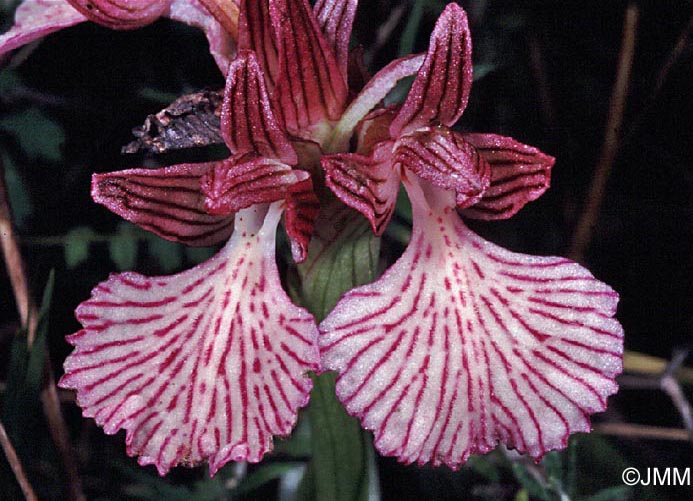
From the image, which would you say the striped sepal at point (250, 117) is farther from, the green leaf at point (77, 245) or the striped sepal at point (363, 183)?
the green leaf at point (77, 245)

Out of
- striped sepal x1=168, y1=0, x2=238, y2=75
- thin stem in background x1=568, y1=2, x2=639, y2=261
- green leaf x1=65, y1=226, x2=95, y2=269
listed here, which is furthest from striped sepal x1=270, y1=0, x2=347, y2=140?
thin stem in background x1=568, y1=2, x2=639, y2=261

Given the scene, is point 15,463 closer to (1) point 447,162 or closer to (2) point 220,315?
(2) point 220,315

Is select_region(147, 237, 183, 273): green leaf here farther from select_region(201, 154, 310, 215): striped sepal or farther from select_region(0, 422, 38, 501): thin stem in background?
select_region(201, 154, 310, 215): striped sepal

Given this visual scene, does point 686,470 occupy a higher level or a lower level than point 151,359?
lower

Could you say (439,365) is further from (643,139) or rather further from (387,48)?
(643,139)

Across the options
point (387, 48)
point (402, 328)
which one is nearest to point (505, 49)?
point (387, 48)

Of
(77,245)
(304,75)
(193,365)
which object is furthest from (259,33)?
(77,245)

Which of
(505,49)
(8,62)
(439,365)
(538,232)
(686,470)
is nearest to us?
(439,365)

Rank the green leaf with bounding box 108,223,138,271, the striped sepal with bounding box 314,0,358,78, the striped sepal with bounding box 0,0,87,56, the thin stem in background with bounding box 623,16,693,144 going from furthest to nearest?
the thin stem in background with bounding box 623,16,693,144 → the green leaf with bounding box 108,223,138,271 → the striped sepal with bounding box 0,0,87,56 → the striped sepal with bounding box 314,0,358,78
